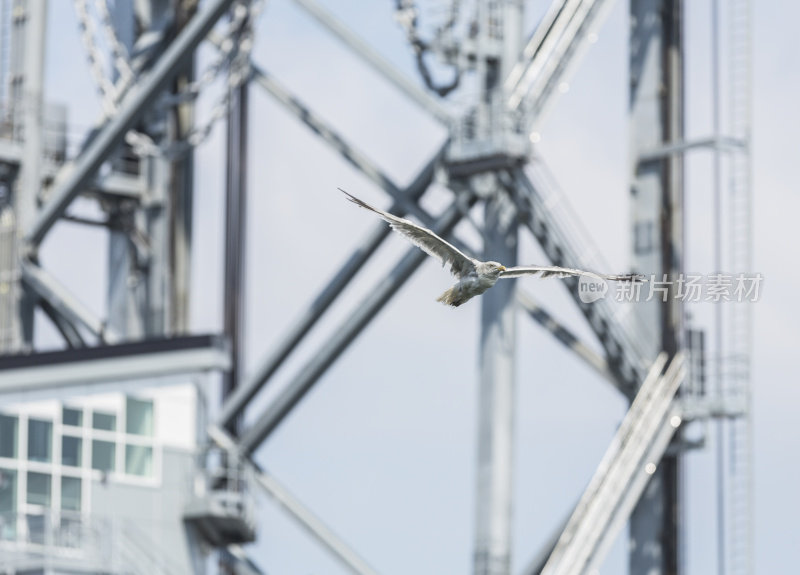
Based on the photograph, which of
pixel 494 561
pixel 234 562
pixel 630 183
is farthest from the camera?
pixel 234 562

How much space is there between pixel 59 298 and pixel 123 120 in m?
5.55

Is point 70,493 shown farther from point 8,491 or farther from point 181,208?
point 181,208

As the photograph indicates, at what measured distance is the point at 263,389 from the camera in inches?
2672

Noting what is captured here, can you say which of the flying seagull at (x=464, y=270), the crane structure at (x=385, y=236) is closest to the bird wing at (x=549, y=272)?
the flying seagull at (x=464, y=270)

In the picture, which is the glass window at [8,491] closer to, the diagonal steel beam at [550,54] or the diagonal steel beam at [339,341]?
the diagonal steel beam at [339,341]

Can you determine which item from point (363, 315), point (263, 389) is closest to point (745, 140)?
point (363, 315)

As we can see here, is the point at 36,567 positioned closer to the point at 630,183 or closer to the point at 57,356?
the point at 57,356

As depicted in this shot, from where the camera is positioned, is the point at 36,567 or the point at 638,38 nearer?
the point at 36,567

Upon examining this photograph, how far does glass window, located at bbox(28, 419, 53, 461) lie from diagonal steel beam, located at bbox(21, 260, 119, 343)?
951 centimetres

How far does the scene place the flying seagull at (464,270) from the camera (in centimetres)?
3325

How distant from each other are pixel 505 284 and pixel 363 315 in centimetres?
670

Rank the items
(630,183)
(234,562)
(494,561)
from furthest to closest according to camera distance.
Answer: (234,562), (630,183), (494,561)

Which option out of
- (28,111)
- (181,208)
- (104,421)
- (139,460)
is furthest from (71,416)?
(28,111)

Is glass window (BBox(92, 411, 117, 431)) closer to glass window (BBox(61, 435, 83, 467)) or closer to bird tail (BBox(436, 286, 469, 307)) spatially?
glass window (BBox(61, 435, 83, 467))
